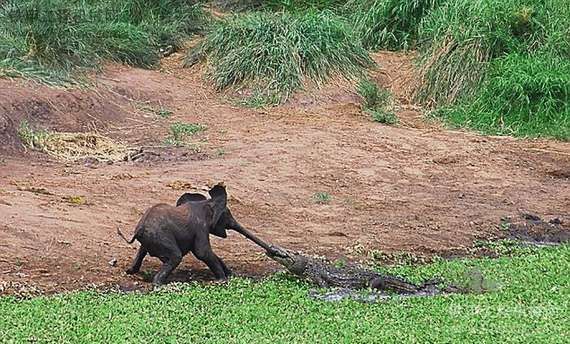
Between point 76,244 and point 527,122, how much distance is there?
7785 millimetres

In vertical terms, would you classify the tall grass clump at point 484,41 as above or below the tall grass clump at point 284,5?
above

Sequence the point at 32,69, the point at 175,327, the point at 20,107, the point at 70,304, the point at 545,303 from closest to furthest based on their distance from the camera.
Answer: the point at 175,327 → the point at 70,304 → the point at 545,303 → the point at 20,107 → the point at 32,69

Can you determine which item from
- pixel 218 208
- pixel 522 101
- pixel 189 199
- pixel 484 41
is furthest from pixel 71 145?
pixel 484 41

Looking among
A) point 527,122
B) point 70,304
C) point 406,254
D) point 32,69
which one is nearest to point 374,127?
point 527,122

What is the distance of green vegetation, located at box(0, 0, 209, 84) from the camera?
527 inches

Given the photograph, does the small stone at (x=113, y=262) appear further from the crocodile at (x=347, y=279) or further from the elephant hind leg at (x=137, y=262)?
the crocodile at (x=347, y=279)

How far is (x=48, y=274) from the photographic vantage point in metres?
6.84

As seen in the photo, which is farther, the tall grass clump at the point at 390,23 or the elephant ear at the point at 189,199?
the tall grass clump at the point at 390,23

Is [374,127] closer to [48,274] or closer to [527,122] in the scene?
[527,122]

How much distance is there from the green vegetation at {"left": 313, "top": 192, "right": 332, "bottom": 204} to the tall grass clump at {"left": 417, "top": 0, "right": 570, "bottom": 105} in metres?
5.37

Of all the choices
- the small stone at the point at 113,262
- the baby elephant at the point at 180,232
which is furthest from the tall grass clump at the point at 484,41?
the small stone at the point at 113,262

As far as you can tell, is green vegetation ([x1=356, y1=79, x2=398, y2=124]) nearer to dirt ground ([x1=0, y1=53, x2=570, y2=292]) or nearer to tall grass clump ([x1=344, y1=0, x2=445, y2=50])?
dirt ground ([x1=0, y1=53, x2=570, y2=292])

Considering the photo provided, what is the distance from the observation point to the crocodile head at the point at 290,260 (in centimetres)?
698

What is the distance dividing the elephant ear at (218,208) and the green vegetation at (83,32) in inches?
240
